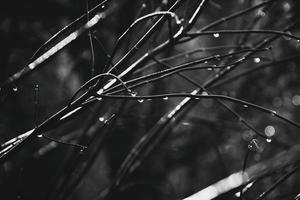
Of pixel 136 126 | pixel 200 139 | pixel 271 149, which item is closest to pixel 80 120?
pixel 136 126

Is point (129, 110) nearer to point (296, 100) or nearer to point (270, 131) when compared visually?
point (270, 131)

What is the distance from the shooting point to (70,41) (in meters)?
1.02

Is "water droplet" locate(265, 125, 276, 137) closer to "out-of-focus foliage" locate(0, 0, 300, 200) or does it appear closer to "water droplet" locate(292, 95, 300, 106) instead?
"out-of-focus foliage" locate(0, 0, 300, 200)

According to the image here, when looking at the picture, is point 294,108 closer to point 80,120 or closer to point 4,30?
point 80,120

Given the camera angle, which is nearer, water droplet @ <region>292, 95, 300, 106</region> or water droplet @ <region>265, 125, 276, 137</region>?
water droplet @ <region>265, 125, 276, 137</region>

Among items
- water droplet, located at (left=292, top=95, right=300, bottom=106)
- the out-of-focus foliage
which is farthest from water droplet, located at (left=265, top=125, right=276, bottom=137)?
water droplet, located at (left=292, top=95, right=300, bottom=106)

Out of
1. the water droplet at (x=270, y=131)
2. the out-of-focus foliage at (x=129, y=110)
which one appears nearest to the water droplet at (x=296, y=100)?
the out-of-focus foliage at (x=129, y=110)

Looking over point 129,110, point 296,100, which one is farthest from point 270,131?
point 129,110

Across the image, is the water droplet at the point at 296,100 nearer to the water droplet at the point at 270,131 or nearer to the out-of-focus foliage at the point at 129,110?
the out-of-focus foliage at the point at 129,110

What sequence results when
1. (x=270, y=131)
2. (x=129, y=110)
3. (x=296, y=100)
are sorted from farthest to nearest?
(x=296, y=100) < (x=270, y=131) < (x=129, y=110)

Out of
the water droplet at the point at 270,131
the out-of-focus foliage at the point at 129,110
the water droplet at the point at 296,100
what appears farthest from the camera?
the water droplet at the point at 296,100

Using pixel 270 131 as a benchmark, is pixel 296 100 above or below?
above

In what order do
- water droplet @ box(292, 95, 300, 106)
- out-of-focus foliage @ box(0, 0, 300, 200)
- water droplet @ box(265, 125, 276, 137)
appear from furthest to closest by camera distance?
water droplet @ box(292, 95, 300, 106), water droplet @ box(265, 125, 276, 137), out-of-focus foliage @ box(0, 0, 300, 200)

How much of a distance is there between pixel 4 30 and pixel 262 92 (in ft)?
9.01
